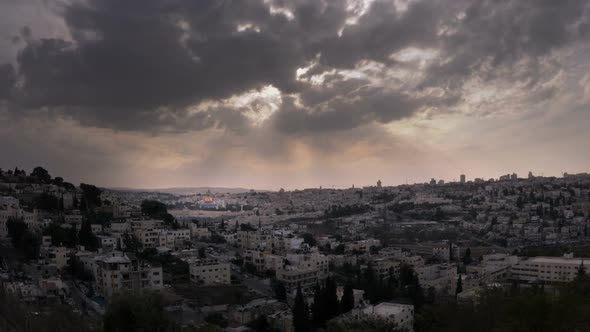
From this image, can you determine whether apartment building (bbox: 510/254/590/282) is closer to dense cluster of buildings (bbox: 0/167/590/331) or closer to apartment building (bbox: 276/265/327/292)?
dense cluster of buildings (bbox: 0/167/590/331)

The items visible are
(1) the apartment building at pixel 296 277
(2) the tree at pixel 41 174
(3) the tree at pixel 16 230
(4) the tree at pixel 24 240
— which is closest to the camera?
(4) the tree at pixel 24 240

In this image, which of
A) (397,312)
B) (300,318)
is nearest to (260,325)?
(300,318)

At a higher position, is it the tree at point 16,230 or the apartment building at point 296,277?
the tree at point 16,230

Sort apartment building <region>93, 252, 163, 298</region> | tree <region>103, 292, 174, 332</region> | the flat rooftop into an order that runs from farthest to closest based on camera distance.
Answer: the flat rooftop, apartment building <region>93, 252, 163, 298</region>, tree <region>103, 292, 174, 332</region>

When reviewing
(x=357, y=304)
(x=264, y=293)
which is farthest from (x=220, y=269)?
(x=357, y=304)

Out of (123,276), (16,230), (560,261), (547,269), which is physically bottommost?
(547,269)

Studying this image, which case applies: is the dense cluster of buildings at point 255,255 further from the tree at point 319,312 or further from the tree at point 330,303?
the tree at point 319,312

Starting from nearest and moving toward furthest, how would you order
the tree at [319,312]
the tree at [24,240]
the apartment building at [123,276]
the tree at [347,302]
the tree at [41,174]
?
the tree at [319,312]
the tree at [347,302]
the apartment building at [123,276]
the tree at [24,240]
the tree at [41,174]

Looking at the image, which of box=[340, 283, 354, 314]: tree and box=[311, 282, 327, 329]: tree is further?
box=[340, 283, 354, 314]: tree

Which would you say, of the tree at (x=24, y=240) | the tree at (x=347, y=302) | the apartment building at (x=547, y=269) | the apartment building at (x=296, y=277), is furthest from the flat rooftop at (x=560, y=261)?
the tree at (x=24, y=240)

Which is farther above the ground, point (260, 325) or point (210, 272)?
point (210, 272)

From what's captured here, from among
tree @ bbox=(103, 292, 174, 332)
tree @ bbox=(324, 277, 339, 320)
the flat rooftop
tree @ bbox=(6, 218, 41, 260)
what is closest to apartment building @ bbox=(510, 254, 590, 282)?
the flat rooftop

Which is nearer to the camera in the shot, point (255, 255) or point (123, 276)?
point (123, 276)

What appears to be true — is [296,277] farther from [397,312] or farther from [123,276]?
[123,276]
